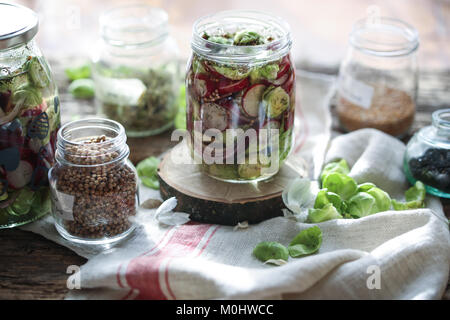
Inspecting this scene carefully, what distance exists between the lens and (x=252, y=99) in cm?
132

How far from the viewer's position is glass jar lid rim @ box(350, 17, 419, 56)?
71.3 inches

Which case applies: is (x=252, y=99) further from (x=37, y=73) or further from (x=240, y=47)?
(x=37, y=73)

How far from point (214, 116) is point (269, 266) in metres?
0.39

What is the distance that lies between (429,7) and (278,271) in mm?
2735

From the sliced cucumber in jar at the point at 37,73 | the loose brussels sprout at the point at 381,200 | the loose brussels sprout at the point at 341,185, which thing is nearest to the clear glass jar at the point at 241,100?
the loose brussels sprout at the point at 341,185

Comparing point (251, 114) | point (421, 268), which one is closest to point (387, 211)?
point (421, 268)

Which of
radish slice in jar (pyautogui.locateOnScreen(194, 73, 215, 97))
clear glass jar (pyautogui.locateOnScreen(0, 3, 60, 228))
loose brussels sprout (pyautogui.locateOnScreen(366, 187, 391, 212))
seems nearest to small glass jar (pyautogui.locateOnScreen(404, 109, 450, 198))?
loose brussels sprout (pyautogui.locateOnScreen(366, 187, 391, 212))

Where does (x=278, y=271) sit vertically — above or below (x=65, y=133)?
below

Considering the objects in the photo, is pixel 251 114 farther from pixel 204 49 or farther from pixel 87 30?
pixel 87 30

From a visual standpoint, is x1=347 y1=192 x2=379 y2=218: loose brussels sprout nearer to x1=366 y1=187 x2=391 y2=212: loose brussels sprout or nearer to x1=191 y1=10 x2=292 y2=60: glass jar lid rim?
x1=366 y1=187 x2=391 y2=212: loose brussels sprout

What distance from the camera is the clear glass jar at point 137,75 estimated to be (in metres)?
1.77

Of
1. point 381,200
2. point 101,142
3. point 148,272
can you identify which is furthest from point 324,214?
point 101,142

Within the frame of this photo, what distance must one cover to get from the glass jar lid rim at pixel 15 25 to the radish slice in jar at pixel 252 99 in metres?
0.53

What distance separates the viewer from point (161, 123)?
1.85 meters
